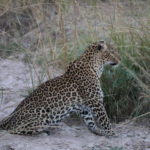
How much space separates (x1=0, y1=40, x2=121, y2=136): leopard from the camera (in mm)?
5758

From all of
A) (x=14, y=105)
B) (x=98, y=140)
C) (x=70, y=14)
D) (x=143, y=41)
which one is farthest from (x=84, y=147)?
(x=70, y=14)

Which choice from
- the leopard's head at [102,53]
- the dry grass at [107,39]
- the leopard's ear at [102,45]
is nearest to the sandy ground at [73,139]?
the dry grass at [107,39]

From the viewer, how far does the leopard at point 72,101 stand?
576cm

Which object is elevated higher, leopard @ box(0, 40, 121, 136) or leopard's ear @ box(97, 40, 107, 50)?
leopard's ear @ box(97, 40, 107, 50)

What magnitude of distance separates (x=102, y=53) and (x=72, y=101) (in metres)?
0.64

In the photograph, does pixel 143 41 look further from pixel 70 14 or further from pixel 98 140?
pixel 70 14

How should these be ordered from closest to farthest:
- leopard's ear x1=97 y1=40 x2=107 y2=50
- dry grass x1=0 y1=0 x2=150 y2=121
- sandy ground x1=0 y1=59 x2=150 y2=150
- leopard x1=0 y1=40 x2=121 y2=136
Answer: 1. sandy ground x1=0 y1=59 x2=150 y2=150
2. leopard x1=0 y1=40 x2=121 y2=136
3. leopard's ear x1=97 y1=40 x2=107 y2=50
4. dry grass x1=0 y1=0 x2=150 y2=121

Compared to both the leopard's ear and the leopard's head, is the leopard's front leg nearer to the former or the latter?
the leopard's head

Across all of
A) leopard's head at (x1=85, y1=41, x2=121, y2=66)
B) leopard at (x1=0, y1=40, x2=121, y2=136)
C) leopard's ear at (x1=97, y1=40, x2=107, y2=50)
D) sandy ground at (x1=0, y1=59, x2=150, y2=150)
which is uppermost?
leopard's ear at (x1=97, y1=40, x2=107, y2=50)

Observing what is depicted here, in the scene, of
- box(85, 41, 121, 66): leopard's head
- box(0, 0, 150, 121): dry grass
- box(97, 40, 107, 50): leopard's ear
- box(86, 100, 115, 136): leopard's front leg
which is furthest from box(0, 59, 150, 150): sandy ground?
box(97, 40, 107, 50): leopard's ear

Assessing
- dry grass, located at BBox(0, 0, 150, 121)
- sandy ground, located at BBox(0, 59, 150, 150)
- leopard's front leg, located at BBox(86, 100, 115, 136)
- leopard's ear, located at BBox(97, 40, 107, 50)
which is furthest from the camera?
dry grass, located at BBox(0, 0, 150, 121)

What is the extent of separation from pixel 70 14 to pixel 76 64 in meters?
2.52

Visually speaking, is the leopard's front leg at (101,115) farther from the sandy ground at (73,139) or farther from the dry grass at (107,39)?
the dry grass at (107,39)

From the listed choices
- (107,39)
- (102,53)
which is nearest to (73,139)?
(102,53)
